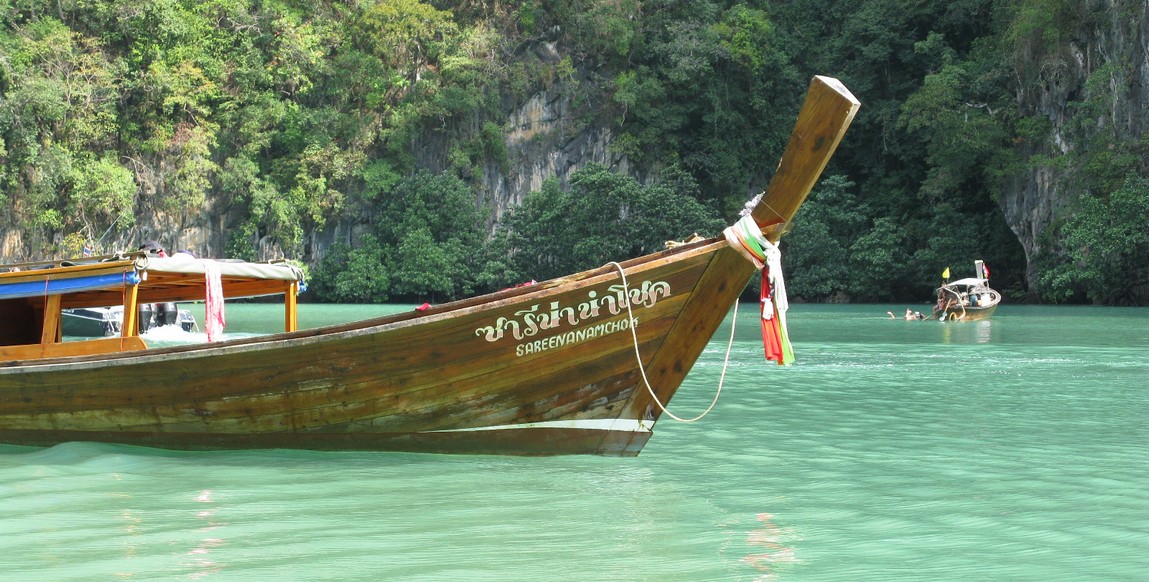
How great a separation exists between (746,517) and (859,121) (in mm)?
33956

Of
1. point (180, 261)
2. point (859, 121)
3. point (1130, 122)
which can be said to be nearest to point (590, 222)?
point (859, 121)

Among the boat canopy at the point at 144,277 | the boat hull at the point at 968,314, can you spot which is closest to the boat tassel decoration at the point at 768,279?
the boat canopy at the point at 144,277

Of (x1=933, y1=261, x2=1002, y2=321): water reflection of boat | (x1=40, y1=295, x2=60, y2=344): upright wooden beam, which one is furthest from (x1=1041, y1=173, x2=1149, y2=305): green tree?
(x1=40, y1=295, x2=60, y2=344): upright wooden beam

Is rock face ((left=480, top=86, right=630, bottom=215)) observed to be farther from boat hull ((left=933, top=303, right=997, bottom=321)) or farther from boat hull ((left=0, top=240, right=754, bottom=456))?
boat hull ((left=0, top=240, right=754, bottom=456))

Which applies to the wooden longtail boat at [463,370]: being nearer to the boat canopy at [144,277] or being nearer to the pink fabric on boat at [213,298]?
the boat canopy at [144,277]

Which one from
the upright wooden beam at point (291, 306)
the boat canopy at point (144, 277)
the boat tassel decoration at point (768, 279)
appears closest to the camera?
the boat tassel decoration at point (768, 279)

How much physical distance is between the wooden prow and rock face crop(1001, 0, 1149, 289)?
25.7 m

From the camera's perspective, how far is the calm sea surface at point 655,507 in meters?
4.16

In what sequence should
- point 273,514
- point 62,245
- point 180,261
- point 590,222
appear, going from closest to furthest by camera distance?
point 273,514
point 180,261
point 62,245
point 590,222

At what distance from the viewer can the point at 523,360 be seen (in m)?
5.91

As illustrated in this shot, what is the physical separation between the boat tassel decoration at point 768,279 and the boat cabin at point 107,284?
3470 mm

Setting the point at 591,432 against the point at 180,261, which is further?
the point at 180,261

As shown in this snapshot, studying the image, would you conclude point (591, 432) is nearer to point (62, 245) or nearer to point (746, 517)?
point (746, 517)

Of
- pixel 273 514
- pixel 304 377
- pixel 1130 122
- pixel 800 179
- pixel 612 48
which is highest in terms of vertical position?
pixel 612 48
